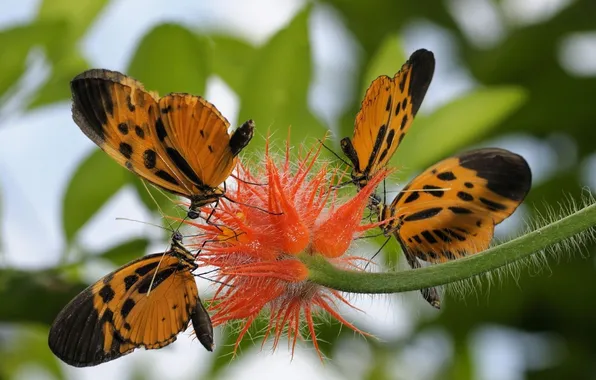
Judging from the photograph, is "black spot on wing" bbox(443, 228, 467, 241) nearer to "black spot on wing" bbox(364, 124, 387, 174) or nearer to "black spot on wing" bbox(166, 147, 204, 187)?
"black spot on wing" bbox(364, 124, 387, 174)

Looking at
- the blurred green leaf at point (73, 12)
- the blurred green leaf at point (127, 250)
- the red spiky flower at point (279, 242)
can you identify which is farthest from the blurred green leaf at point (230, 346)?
the blurred green leaf at point (73, 12)

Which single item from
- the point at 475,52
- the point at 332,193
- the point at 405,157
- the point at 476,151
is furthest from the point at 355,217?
the point at 475,52

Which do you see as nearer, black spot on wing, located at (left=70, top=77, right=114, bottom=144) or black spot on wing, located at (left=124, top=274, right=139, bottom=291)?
black spot on wing, located at (left=70, top=77, right=114, bottom=144)

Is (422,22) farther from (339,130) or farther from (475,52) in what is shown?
(339,130)

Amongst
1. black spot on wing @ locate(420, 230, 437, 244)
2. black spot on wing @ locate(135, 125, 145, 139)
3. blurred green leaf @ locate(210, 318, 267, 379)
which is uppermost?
black spot on wing @ locate(135, 125, 145, 139)

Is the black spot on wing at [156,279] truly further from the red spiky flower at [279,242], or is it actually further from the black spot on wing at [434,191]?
the black spot on wing at [434,191]

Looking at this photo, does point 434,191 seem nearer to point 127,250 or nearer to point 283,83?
point 283,83

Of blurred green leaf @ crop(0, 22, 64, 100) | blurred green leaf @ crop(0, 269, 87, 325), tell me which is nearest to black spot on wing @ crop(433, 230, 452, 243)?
blurred green leaf @ crop(0, 269, 87, 325)
